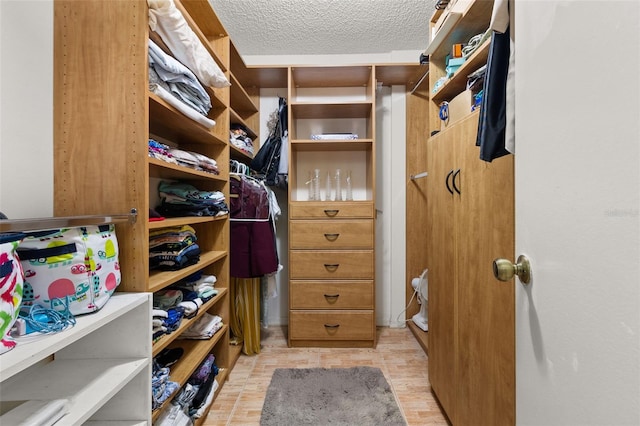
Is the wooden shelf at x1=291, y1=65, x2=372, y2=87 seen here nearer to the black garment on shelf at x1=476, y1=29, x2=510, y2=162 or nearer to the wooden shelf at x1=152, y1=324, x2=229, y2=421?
the black garment on shelf at x1=476, y1=29, x2=510, y2=162

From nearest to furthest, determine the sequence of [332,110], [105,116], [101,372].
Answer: [101,372], [105,116], [332,110]

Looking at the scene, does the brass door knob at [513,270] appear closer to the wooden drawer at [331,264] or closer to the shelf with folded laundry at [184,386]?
the shelf with folded laundry at [184,386]

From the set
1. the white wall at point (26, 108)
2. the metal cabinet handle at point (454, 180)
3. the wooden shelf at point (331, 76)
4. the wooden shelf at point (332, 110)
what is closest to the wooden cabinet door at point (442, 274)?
the metal cabinet handle at point (454, 180)

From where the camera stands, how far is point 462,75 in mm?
1500

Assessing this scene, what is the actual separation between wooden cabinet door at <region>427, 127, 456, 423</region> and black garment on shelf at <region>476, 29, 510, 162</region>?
0.38 m

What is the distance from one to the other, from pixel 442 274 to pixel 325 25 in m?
1.95

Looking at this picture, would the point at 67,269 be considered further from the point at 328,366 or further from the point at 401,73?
the point at 401,73

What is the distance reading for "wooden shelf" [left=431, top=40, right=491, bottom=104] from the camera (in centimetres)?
127

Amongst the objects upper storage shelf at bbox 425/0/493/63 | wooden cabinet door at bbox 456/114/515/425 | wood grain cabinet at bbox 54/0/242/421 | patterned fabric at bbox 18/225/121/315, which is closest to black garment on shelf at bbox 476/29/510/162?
wooden cabinet door at bbox 456/114/515/425

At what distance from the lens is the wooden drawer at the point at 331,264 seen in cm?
224

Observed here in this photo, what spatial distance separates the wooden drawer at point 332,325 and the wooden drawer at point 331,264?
0.28 meters

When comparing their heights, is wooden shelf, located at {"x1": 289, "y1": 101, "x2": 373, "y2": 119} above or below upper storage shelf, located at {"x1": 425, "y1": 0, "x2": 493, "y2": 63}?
below

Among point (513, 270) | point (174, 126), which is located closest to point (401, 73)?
point (174, 126)

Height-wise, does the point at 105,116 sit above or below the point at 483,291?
above
